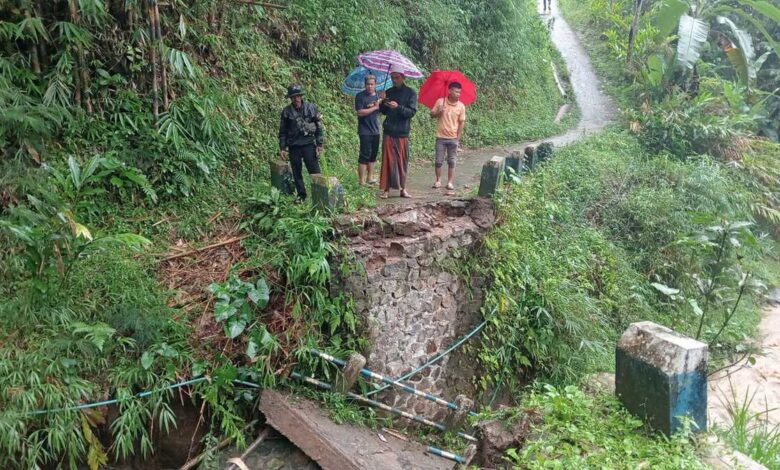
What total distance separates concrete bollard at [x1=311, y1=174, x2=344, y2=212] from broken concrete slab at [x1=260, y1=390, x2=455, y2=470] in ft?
6.01

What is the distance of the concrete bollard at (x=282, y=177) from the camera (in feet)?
20.1

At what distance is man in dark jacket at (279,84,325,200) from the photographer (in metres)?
6.02

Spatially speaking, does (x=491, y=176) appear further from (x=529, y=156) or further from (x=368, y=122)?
(x=529, y=156)

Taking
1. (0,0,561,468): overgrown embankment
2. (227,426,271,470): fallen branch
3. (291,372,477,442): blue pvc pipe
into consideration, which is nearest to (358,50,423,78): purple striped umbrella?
(0,0,561,468): overgrown embankment

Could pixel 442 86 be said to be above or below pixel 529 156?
above

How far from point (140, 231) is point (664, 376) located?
4.90m

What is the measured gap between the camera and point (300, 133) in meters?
6.06

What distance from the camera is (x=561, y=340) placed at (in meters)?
6.78

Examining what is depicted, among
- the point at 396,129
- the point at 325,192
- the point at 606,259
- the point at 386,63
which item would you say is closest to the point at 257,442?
the point at 325,192

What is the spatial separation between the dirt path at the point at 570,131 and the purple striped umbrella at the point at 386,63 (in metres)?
1.53

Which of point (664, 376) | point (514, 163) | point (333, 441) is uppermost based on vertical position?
point (664, 376)

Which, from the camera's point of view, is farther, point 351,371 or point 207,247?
point 207,247

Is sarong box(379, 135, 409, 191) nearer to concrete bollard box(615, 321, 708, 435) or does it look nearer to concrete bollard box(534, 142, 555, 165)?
concrete bollard box(534, 142, 555, 165)

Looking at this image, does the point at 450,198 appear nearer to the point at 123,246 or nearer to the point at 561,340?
the point at 561,340
